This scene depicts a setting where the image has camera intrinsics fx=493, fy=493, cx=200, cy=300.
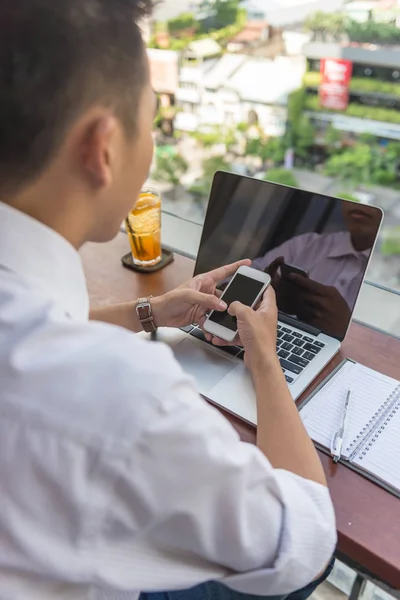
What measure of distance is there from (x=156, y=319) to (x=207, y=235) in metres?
0.19

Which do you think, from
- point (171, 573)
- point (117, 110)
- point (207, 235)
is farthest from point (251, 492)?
point (207, 235)

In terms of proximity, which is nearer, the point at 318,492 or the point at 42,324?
the point at 42,324

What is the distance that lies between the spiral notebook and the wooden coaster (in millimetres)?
431

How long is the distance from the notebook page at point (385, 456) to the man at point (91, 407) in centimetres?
14

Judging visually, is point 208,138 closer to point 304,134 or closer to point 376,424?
point 304,134

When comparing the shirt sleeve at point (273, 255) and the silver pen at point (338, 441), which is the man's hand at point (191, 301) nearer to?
the shirt sleeve at point (273, 255)

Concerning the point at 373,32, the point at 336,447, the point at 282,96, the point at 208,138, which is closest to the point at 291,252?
the point at 336,447

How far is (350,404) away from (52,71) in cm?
52

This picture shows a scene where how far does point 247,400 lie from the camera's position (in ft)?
2.20

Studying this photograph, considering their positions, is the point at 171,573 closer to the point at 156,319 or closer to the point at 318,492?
the point at 318,492

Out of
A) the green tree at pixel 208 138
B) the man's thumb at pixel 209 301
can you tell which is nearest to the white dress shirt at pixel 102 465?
the man's thumb at pixel 209 301

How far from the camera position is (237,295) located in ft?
2.47

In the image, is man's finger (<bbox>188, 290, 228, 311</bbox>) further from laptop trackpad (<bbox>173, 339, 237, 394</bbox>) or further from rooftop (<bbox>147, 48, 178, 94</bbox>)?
rooftop (<bbox>147, 48, 178, 94</bbox>)

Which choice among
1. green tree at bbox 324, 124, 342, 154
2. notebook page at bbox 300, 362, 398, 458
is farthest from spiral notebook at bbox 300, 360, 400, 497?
green tree at bbox 324, 124, 342, 154
